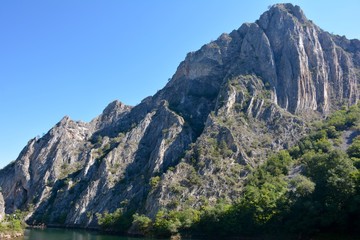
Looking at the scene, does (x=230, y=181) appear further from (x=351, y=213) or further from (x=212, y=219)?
(x=351, y=213)

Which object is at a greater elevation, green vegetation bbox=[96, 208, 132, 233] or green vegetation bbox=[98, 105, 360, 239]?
green vegetation bbox=[98, 105, 360, 239]

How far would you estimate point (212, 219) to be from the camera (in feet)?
353

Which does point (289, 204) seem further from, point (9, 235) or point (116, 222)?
point (116, 222)

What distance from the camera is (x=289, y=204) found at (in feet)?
302

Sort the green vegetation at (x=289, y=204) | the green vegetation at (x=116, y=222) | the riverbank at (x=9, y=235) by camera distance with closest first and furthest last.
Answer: the green vegetation at (x=289, y=204) < the riverbank at (x=9, y=235) < the green vegetation at (x=116, y=222)

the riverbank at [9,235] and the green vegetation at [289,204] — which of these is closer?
the green vegetation at [289,204]

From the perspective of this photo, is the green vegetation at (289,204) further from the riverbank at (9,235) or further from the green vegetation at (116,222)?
the riverbank at (9,235)

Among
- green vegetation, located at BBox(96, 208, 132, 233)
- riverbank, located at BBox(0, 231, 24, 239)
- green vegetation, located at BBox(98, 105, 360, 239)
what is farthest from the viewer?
green vegetation, located at BBox(96, 208, 132, 233)

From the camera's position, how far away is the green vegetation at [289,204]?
3044 inches

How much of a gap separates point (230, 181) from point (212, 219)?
38892 mm

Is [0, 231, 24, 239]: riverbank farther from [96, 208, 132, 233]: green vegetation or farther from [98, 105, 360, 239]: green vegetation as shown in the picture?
[96, 208, 132, 233]: green vegetation

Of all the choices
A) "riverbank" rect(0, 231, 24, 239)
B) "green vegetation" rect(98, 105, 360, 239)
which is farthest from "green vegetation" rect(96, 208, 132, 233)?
"riverbank" rect(0, 231, 24, 239)

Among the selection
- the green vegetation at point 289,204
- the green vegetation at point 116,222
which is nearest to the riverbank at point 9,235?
the green vegetation at point 289,204

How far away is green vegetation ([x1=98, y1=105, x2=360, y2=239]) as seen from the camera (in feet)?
254
